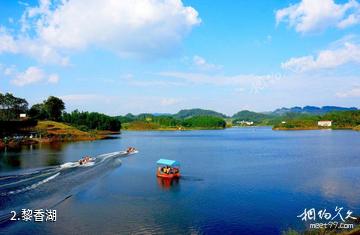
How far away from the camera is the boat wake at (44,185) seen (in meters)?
29.8

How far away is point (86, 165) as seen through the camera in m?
53.1

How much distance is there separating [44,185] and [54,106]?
4293 inches

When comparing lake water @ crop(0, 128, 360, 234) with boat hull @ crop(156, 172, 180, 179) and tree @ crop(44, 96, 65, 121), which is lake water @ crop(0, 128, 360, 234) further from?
tree @ crop(44, 96, 65, 121)

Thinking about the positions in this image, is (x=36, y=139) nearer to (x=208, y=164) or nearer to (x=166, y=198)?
(x=208, y=164)

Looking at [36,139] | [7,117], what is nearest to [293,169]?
[36,139]

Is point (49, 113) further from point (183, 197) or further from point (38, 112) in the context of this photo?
point (183, 197)

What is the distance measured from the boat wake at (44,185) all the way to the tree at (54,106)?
3633 inches

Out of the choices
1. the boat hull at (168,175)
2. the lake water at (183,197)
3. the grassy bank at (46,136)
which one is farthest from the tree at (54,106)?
the boat hull at (168,175)

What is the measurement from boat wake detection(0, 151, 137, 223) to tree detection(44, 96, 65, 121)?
92.3 meters

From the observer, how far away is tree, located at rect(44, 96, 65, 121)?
138 meters
